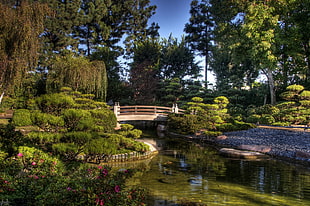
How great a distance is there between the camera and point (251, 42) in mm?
17578

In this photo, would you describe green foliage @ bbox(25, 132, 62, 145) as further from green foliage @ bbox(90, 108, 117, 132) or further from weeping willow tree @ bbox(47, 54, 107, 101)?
weeping willow tree @ bbox(47, 54, 107, 101)

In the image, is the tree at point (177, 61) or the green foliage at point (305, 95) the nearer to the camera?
the green foliage at point (305, 95)

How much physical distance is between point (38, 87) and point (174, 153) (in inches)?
507

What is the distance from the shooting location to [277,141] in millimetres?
11359

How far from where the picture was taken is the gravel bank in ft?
30.7

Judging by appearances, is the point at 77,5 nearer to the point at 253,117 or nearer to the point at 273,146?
the point at 253,117

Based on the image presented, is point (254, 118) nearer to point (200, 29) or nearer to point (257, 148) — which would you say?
point (257, 148)

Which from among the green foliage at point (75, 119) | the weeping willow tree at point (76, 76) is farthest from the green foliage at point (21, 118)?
the weeping willow tree at point (76, 76)

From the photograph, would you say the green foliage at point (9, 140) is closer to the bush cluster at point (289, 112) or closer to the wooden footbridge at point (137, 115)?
the wooden footbridge at point (137, 115)

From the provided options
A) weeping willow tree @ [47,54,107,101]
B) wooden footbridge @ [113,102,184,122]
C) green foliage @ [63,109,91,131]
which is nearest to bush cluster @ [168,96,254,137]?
wooden footbridge @ [113,102,184,122]

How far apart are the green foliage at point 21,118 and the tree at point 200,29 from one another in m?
24.3

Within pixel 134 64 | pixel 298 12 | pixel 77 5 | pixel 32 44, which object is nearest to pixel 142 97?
pixel 134 64

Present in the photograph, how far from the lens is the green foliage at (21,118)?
607cm

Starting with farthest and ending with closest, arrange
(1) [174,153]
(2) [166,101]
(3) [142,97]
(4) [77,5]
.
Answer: (2) [166,101] < (3) [142,97] < (4) [77,5] < (1) [174,153]
